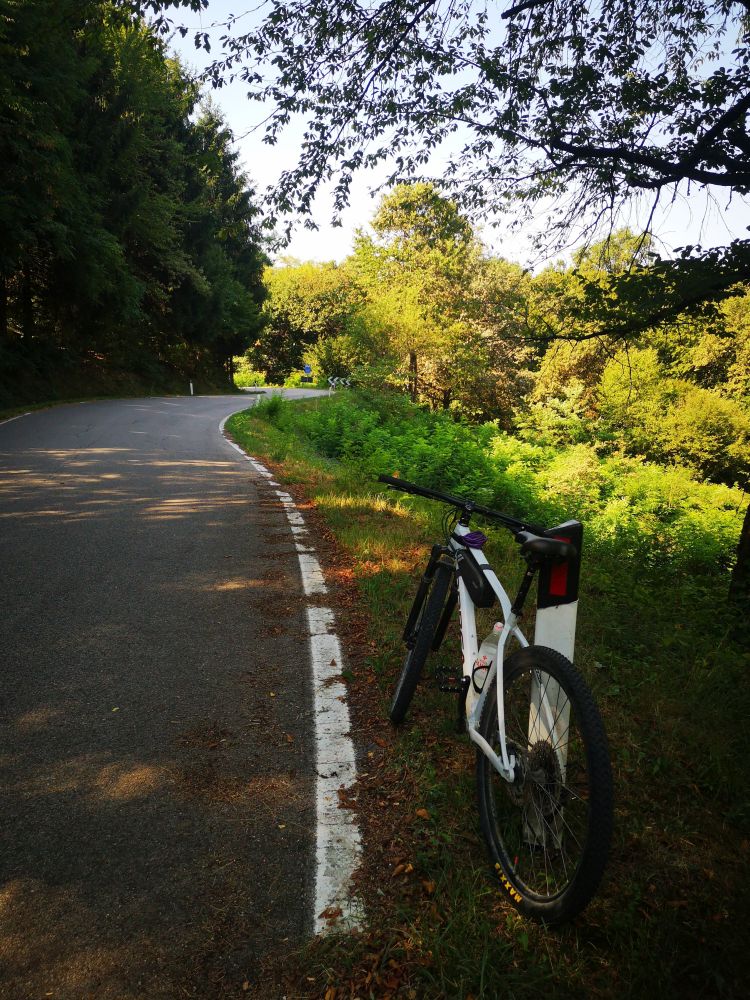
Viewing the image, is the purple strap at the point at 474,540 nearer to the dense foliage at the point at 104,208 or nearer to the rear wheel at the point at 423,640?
the rear wheel at the point at 423,640

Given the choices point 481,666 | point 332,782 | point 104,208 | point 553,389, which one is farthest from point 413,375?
point 332,782

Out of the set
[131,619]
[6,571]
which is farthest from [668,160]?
[6,571]

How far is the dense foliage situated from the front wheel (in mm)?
4917

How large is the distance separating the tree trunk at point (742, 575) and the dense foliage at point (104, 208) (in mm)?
5462

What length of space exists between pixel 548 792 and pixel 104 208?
30663 mm

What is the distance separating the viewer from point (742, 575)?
17.3ft

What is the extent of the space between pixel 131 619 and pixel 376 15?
215 inches

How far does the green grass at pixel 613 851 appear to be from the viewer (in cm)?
183

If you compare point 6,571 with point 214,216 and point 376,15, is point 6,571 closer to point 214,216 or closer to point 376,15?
point 376,15

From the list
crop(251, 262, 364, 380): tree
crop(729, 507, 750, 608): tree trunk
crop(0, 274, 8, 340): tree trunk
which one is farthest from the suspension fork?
crop(251, 262, 364, 380): tree

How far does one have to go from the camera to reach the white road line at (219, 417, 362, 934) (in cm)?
211

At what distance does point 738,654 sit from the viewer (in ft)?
13.4

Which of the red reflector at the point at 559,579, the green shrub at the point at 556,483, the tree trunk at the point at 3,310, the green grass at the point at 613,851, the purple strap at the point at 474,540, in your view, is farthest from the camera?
the tree trunk at the point at 3,310

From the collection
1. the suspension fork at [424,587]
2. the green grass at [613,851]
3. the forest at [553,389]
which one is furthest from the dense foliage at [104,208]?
the forest at [553,389]
